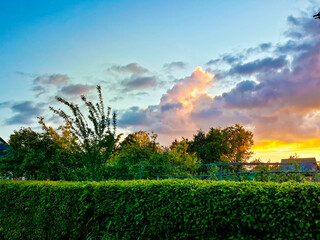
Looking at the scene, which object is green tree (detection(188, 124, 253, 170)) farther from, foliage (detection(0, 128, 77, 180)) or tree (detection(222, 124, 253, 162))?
foliage (detection(0, 128, 77, 180))

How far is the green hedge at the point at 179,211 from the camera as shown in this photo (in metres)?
4.20

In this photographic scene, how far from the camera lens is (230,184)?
5.00 m

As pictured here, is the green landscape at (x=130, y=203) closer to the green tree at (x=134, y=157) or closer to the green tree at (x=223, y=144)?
the green tree at (x=134, y=157)

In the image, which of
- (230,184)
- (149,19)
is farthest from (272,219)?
(149,19)

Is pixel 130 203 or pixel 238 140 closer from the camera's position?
pixel 130 203

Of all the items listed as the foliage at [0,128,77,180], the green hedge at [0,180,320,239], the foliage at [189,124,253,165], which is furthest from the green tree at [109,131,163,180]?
the foliage at [189,124,253,165]

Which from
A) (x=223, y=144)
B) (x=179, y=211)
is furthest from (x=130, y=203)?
(x=223, y=144)

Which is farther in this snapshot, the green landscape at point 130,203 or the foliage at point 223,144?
the foliage at point 223,144

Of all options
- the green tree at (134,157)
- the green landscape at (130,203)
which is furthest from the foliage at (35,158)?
the green tree at (134,157)

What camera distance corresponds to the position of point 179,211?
16.4ft

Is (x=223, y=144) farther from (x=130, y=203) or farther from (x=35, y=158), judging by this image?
(x=130, y=203)

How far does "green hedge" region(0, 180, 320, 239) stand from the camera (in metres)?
4.20

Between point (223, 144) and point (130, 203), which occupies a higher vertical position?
point (223, 144)

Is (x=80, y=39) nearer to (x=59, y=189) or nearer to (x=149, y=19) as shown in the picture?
(x=149, y=19)
